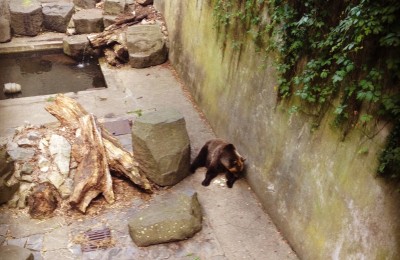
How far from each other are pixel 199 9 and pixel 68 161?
180 inches

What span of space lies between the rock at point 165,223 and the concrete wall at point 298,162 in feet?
4.40

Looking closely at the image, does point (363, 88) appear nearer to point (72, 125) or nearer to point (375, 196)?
point (375, 196)

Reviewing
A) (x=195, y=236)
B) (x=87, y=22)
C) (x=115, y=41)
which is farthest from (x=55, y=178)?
(x=87, y=22)

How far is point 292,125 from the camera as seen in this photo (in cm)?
547

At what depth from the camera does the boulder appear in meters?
11.6

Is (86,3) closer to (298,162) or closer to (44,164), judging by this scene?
(44,164)

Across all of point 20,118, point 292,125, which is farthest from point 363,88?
point 20,118

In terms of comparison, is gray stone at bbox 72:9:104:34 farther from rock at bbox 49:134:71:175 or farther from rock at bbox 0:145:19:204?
rock at bbox 0:145:19:204

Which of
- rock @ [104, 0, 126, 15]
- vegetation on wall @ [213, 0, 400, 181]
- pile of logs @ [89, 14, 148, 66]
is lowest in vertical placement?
pile of logs @ [89, 14, 148, 66]

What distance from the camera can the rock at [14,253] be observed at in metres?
4.85

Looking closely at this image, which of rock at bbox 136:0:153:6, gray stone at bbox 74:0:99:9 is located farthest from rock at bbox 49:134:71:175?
gray stone at bbox 74:0:99:9

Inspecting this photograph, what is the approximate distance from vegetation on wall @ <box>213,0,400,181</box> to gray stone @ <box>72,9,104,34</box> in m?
7.73

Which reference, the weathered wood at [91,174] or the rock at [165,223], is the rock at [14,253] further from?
the rock at [165,223]

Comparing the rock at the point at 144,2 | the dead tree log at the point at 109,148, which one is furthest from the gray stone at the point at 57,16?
the dead tree log at the point at 109,148
